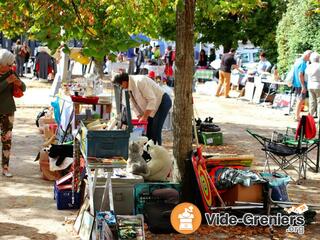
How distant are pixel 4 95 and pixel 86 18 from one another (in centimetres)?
260

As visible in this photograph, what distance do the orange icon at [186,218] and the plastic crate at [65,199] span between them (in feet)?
4.55

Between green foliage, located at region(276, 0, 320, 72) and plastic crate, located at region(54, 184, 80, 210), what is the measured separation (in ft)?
36.7

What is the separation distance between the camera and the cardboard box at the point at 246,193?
277 inches

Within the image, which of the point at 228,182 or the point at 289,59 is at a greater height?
the point at 289,59

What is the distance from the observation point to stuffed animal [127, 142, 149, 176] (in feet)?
23.9

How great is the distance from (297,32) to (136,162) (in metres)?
12.9

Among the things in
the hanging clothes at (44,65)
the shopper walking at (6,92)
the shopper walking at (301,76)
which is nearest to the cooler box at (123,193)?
the shopper walking at (6,92)

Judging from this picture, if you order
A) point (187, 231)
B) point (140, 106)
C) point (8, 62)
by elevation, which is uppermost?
point (8, 62)

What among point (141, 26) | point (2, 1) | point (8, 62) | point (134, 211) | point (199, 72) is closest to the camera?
point (2, 1)

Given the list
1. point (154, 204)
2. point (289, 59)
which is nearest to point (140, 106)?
point (154, 204)

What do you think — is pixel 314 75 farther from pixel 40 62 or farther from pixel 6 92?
pixel 40 62

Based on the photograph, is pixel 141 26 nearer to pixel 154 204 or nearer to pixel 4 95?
pixel 4 95

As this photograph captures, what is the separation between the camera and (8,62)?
8531 millimetres

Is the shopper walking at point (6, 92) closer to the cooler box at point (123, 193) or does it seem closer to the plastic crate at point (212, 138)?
the cooler box at point (123, 193)
